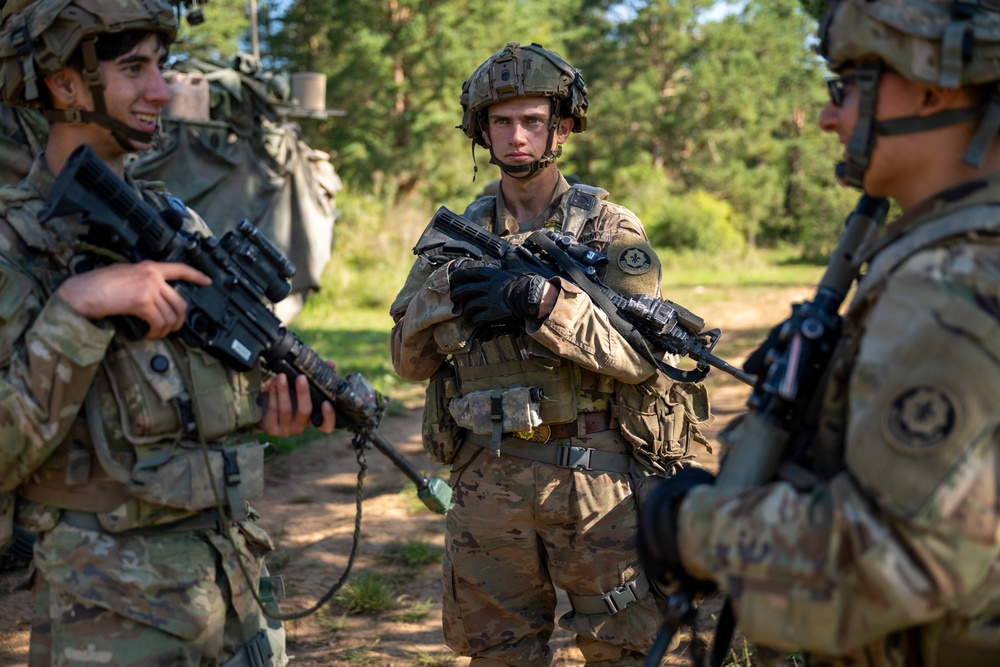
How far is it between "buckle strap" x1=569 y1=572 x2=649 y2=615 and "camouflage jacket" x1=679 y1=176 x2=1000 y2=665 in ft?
4.57

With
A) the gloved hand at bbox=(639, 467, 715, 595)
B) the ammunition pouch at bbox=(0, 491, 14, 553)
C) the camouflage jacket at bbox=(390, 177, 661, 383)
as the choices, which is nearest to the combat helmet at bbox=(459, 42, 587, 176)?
the camouflage jacket at bbox=(390, 177, 661, 383)

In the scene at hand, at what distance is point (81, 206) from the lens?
7.63 feet

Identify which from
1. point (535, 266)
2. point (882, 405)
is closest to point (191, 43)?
point (535, 266)

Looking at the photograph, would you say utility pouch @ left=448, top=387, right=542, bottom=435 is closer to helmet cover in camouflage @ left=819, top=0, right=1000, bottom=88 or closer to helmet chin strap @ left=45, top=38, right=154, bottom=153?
helmet chin strap @ left=45, top=38, right=154, bottom=153

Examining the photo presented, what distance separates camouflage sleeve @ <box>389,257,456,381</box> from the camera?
3354 millimetres

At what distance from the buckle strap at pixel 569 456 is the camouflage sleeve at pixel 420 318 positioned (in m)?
0.40

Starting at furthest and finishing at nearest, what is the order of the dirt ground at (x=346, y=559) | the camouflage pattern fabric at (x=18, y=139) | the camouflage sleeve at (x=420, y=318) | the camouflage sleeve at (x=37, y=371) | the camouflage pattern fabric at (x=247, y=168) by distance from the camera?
the camouflage pattern fabric at (x=247, y=168) < the camouflage pattern fabric at (x=18, y=139) < the dirt ground at (x=346, y=559) < the camouflage sleeve at (x=420, y=318) < the camouflage sleeve at (x=37, y=371)

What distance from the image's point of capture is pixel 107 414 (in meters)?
2.45

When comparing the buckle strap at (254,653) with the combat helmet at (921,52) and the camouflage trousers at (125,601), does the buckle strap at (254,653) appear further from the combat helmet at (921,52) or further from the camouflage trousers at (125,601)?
the combat helmet at (921,52)

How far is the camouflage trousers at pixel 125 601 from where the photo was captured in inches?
92.3

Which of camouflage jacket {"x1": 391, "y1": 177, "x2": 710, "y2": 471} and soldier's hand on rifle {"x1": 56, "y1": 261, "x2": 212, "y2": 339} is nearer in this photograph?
soldier's hand on rifle {"x1": 56, "y1": 261, "x2": 212, "y2": 339}

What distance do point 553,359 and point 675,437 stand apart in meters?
0.55

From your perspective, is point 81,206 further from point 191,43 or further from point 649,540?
point 191,43

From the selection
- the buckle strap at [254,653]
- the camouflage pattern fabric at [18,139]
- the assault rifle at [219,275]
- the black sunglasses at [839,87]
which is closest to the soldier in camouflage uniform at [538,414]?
the assault rifle at [219,275]
